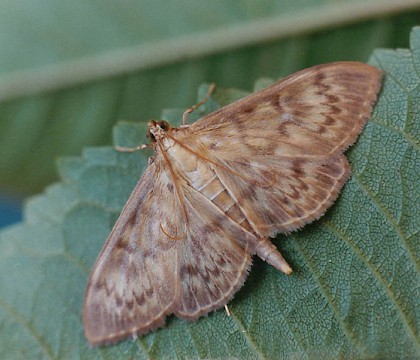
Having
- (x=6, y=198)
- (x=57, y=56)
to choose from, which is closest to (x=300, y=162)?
(x=57, y=56)

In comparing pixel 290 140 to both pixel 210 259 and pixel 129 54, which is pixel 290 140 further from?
pixel 129 54

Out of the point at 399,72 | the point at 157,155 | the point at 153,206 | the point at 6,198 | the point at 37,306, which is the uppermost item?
the point at 399,72

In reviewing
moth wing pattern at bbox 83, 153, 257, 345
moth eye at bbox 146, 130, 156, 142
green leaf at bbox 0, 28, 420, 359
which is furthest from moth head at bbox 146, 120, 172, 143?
green leaf at bbox 0, 28, 420, 359

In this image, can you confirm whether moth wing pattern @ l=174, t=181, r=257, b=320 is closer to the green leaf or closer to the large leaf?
the green leaf

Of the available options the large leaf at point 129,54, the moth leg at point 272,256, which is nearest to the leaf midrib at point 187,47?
the large leaf at point 129,54

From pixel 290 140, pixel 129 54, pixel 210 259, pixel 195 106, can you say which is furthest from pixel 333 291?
pixel 129 54

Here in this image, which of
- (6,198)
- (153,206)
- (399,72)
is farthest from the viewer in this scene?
(6,198)

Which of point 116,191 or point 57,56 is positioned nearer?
point 116,191

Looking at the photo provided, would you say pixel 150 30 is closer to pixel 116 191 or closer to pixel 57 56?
pixel 57 56
